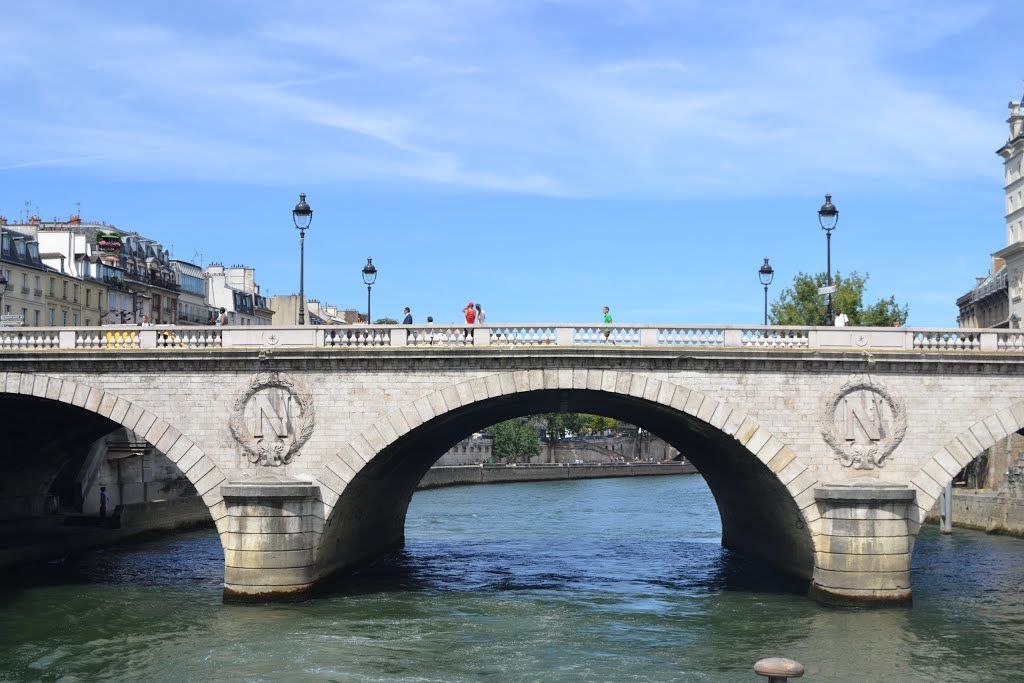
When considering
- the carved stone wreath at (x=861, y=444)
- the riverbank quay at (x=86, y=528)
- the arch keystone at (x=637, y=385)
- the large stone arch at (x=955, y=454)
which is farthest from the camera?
the riverbank quay at (x=86, y=528)

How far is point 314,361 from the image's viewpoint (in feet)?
106

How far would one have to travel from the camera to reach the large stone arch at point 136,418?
32469mm

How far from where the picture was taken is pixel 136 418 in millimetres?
32812

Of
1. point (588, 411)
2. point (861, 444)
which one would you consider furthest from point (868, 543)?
point (588, 411)

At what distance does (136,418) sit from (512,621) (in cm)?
1161

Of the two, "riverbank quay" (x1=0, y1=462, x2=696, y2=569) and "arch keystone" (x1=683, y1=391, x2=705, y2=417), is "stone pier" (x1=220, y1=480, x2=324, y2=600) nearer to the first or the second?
"arch keystone" (x1=683, y1=391, x2=705, y2=417)

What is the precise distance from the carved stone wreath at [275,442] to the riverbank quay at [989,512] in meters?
30.4

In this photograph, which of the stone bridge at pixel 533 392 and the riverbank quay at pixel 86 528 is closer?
the stone bridge at pixel 533 392

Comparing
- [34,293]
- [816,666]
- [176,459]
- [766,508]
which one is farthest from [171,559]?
[34,293]

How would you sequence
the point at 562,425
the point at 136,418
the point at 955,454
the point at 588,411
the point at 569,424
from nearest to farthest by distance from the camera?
1. the point at 955,454
2. the point at 136,418
3. the point at 588,411
4. the point at 562,425
5. the point at 569,424

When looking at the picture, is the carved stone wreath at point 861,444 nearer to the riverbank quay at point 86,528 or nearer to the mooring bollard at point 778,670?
the mooring bollard at point 778,670

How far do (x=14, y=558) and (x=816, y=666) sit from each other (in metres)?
26.4

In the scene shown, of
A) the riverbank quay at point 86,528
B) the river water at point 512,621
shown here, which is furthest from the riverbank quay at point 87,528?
the river water at point 512,621

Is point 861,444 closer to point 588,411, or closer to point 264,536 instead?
point 588,411
